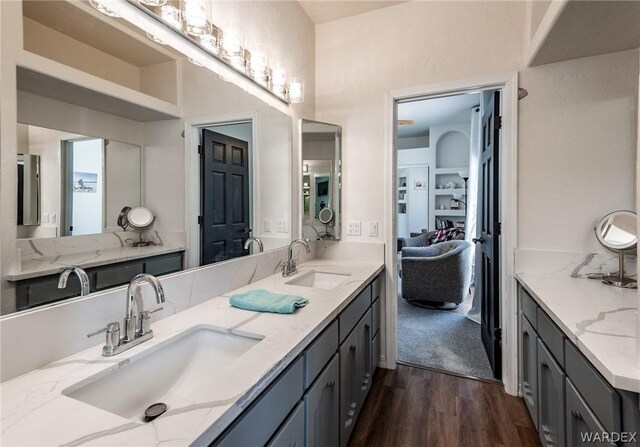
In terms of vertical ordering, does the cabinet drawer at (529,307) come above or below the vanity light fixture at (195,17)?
below

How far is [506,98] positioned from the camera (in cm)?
200

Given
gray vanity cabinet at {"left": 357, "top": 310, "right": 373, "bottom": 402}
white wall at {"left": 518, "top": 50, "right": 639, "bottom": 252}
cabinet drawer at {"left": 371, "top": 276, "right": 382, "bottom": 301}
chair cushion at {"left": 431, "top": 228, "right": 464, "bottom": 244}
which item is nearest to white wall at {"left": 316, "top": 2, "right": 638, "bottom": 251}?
white wall at {"left": 518, "top": 50, "right": 639, "bottom": 252}

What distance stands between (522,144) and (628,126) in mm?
517

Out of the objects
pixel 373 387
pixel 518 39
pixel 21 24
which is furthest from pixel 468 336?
pixel 21 24

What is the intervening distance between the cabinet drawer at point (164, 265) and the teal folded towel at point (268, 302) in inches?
10.6

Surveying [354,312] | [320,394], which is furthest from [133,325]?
[354,312]

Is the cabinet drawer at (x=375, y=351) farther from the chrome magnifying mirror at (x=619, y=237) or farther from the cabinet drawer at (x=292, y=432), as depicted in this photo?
the chrome magnifying mirror at (x=619, y=237)

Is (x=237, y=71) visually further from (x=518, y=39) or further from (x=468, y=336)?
(x=468, y=336)

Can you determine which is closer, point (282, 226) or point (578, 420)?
point (578, 420)

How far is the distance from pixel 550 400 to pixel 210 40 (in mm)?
2255

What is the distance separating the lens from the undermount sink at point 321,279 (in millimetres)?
2004

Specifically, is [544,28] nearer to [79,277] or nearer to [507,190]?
[507,190]

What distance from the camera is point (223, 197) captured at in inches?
60.8

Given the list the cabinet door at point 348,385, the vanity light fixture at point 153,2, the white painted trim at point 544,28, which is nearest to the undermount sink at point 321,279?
the cabinet door at point 348,385
